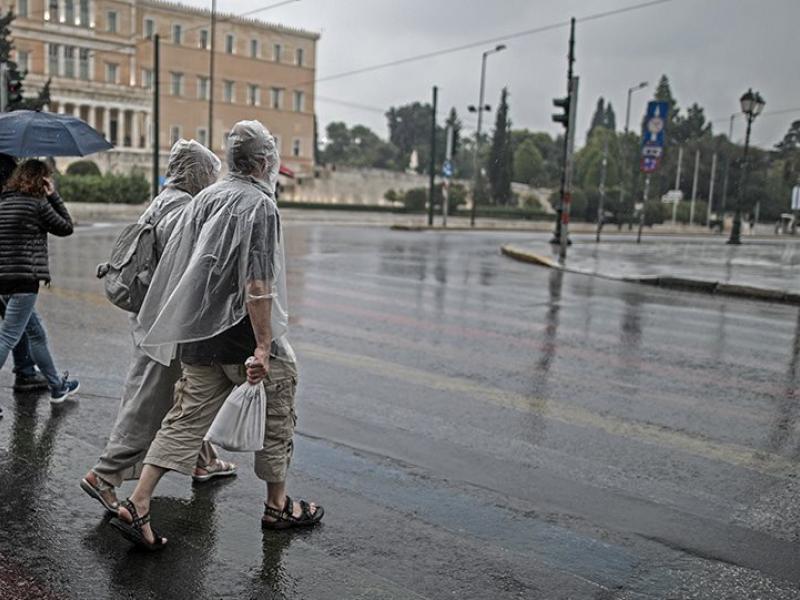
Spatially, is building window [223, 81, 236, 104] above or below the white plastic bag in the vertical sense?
above

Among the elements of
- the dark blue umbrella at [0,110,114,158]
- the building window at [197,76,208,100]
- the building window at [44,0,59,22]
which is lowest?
the dark blue umbrella at [0,110,114,158]

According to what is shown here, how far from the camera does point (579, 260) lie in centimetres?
2119

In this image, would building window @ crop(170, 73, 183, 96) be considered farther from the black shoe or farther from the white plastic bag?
the white plastic bag

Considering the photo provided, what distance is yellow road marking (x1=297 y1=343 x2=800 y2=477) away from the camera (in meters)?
5.12

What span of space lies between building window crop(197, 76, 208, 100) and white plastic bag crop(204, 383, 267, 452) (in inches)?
3012

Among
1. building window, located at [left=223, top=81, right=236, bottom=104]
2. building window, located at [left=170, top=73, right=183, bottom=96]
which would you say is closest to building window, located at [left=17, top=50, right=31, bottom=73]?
building window, located at [left=170, top=73, right=183, bottom=96]

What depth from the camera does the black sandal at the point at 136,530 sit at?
3.54 meters

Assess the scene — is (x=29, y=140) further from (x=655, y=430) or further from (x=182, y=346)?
A: (x=655, y=430)

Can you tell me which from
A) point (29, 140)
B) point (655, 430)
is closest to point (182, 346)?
point (29, 140)

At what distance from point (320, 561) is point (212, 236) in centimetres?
145

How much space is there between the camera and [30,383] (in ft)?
19.8

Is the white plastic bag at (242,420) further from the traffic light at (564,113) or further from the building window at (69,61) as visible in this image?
the building window at (69,61)

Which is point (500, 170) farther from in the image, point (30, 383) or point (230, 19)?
point (30, 383)

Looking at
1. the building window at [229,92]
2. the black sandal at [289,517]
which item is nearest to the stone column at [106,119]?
the building window at [229,92]
